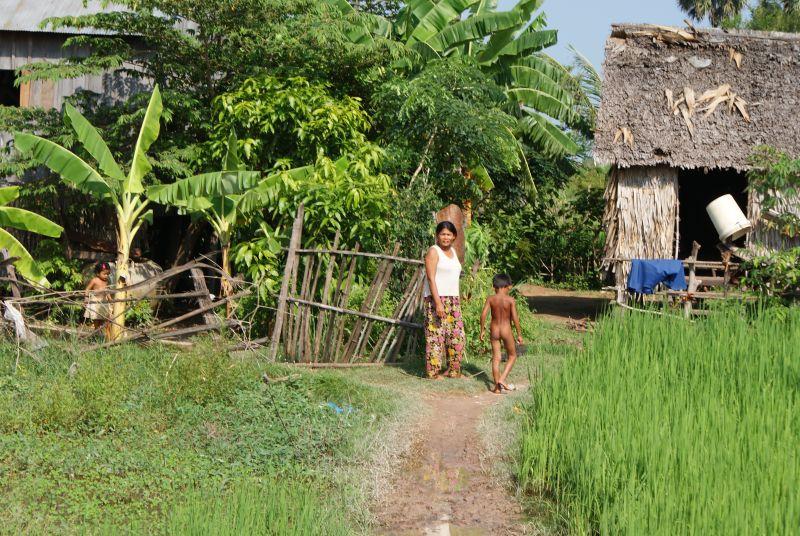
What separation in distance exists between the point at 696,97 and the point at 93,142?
6.87 m

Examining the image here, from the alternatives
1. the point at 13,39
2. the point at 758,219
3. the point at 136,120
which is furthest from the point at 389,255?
the point at 13,39

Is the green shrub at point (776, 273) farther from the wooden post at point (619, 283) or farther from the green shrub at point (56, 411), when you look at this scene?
the green shrub at point (56, 411)

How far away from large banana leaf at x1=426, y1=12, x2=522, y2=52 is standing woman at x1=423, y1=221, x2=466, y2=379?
5.03m

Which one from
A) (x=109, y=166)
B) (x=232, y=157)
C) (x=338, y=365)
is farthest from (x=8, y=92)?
(x=338, y=365)

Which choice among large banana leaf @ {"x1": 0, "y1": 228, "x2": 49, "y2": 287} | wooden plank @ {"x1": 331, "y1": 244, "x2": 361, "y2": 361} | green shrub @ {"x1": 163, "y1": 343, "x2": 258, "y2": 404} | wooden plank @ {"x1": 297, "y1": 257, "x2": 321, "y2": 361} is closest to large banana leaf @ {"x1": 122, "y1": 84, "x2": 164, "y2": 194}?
large banana leaf @ {"x1": 0, "y1": 228, "x2": 49, "y2": 287}

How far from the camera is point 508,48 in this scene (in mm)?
12430

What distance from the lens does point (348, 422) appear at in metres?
5.65

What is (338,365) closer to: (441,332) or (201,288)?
(441,332)

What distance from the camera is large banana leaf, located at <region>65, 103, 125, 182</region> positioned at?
8.59m

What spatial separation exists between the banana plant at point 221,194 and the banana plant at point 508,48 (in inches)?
98.5

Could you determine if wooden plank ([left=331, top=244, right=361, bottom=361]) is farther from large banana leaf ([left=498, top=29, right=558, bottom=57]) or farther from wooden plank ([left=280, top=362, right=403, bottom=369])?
large banana leaf ([left=498, top=29, right=558, bottom=57])

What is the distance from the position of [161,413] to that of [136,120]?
4.83m

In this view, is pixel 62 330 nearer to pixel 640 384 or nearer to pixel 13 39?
pixel 640 384

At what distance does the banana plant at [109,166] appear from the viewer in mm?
8617
